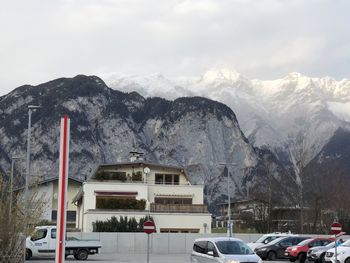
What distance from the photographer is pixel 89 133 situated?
542 feet

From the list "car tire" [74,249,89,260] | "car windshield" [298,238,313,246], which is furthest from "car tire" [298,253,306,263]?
"car tire" [74,249,89,260]

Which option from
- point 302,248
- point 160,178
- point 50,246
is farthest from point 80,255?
point 160,178

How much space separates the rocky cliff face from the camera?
156500 mm

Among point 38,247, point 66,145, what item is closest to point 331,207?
point 38,247

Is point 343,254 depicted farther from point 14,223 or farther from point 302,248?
point 14,223

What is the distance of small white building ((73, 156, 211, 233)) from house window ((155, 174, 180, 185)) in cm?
327

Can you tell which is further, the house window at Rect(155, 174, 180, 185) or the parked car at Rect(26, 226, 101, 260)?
the house window at Rect(155, 174, 180, 185)

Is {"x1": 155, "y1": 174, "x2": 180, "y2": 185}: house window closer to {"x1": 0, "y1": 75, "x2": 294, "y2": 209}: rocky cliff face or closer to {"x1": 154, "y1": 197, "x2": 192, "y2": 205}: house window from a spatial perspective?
{"x1": 154, "y1": 197, "x2": 192, "y2": 205}: house window

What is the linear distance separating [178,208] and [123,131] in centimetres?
10846

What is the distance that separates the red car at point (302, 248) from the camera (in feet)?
122

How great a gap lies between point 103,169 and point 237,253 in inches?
1886

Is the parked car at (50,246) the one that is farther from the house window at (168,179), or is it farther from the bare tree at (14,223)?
the house window at (168,179)

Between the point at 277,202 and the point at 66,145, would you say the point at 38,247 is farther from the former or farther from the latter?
the point at 277,202

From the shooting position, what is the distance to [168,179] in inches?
2813
